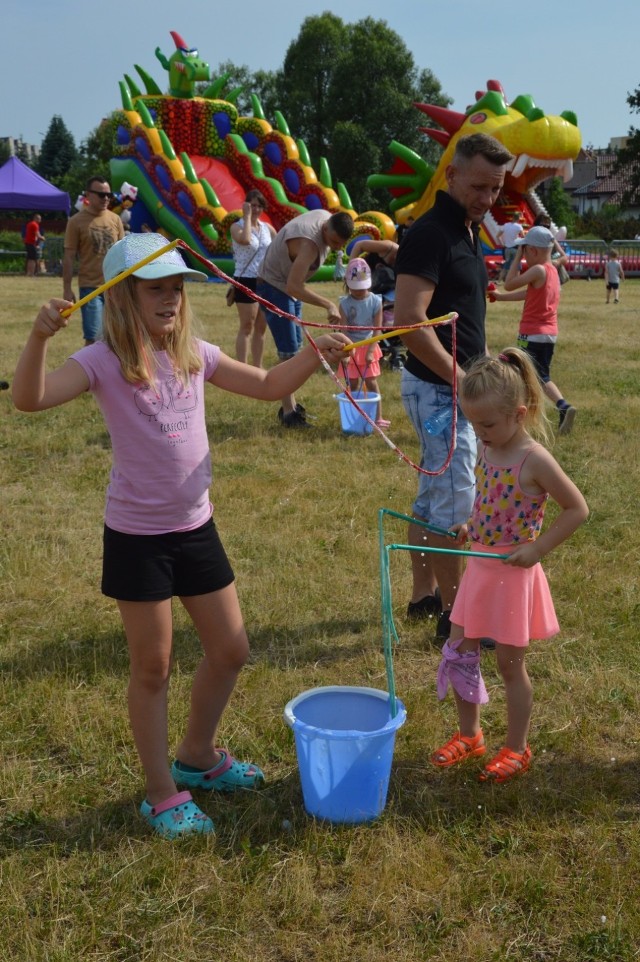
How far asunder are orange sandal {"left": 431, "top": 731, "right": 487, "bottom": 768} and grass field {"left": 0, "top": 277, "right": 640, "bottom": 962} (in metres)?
0.04

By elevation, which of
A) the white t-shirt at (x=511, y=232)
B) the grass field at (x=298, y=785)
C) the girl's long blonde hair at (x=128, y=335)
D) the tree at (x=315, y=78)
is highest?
the tree at (x=315, y=78)

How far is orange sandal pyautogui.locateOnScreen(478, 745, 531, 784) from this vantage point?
3129 millimetres

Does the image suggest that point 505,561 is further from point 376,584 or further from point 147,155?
point 147,155

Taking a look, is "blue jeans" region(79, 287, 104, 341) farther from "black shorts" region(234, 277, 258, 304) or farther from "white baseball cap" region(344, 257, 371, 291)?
"white baseball cap" region(344, 257, 371, 291)

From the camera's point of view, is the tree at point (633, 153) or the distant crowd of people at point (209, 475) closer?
the distant crowd of people at point (209, 475)

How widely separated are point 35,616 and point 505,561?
2.47 metres

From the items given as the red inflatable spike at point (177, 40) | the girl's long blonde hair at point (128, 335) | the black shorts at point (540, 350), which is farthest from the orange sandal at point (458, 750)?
the red inflatable spike at point (177, 40)

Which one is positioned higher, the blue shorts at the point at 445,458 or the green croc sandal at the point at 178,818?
the blue shorts at the point at 445,458

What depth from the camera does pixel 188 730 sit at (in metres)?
3.10

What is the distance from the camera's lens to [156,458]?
2.66 meters

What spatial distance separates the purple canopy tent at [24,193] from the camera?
29.9 meters

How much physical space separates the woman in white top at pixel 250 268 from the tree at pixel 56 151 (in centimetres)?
7578

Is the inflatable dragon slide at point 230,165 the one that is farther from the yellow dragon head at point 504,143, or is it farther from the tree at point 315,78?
the tree at point 315,78

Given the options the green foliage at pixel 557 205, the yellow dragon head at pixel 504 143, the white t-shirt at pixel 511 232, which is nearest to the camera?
the yellow dragon head at pixel 504 143
